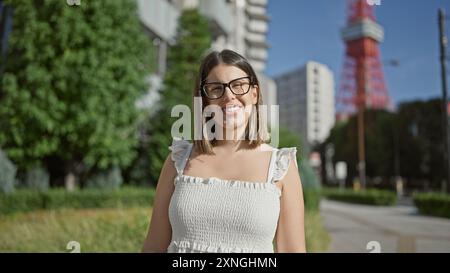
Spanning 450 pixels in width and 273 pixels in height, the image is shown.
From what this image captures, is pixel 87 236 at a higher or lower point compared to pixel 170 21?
lower

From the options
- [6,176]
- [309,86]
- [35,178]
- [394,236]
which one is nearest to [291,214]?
[309,86]

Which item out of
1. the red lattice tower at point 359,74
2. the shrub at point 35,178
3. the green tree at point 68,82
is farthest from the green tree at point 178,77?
the red lattice tower at point 359,74

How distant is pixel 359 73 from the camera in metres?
54.6

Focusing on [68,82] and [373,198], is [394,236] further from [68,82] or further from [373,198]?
[373,198]

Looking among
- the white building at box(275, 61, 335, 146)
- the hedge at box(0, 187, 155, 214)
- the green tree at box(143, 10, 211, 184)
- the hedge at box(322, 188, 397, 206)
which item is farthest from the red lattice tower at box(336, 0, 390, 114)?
the white building at box(275, 61, 335, 146)

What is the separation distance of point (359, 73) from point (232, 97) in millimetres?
57018

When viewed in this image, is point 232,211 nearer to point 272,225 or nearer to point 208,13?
point 272,225

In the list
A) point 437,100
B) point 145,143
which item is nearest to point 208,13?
point 145,143

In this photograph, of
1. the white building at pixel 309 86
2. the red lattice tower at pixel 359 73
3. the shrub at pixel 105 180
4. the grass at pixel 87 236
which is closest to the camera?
the white building at pixel 309 86

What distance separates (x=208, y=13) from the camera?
73.4ft

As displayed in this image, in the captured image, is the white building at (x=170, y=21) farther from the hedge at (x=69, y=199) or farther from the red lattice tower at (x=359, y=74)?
the red lattice tower at (x=359, y=74)

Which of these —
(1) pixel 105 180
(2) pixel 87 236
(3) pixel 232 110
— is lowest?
(2) pixel 87 236

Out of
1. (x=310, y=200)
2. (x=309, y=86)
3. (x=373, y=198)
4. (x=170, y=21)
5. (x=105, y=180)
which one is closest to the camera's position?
(x=309, y=86)

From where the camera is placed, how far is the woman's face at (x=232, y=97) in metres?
1.44
